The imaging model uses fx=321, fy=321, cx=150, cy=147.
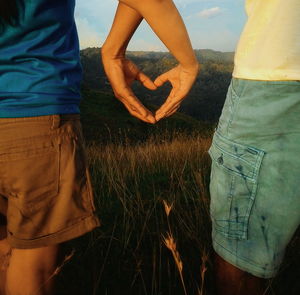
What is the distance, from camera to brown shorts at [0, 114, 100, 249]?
42.4 inches

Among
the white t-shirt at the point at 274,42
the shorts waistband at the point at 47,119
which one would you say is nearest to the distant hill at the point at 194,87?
the shorts waistband at the point at 47,119

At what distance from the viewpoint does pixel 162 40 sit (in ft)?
3.85

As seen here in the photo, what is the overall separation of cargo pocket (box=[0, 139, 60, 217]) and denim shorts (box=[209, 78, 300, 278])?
58cm

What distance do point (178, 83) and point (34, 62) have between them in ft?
1.90

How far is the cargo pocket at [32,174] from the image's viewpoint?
108cm

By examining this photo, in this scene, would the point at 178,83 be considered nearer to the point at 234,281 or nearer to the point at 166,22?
the point at 166,22

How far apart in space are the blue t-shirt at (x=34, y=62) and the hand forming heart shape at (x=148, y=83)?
10.3 inches

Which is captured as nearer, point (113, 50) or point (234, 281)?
point (234, 281)

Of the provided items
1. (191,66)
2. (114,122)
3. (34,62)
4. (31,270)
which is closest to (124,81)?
(191,66)

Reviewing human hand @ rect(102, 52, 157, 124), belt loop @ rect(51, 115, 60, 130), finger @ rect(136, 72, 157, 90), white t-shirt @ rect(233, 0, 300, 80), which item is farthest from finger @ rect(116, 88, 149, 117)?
white t-shirt @ rect(233, 0, 300, 80)

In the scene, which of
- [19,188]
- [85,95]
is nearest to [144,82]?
[19,188]

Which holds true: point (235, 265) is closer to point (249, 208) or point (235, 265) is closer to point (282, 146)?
point (249, 208)

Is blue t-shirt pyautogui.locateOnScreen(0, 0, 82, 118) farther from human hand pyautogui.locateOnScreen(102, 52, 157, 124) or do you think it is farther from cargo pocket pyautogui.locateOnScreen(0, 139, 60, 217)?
human hand pyautogui.locateOnScreen(102, 52, 157, 124)

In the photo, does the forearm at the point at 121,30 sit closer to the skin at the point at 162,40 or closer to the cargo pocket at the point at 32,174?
the skin at the point at 162,40
